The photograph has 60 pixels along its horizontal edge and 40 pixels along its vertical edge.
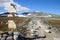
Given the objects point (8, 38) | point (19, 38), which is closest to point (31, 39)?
point (19, 38)

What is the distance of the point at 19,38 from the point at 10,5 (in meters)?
7.16

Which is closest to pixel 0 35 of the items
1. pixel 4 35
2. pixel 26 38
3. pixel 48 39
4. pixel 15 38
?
pixel 4 35

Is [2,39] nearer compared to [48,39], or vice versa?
[2,39]

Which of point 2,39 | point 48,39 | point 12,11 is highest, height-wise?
point 12,11

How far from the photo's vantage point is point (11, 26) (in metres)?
26.2

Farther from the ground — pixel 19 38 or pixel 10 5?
pixel 10 5

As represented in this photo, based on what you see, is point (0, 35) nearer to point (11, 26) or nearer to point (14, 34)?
point (14, 34)

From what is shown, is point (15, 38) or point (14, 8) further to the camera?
point (14, 8)

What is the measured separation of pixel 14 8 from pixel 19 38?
6129mm

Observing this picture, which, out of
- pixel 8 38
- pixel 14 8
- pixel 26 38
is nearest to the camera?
pixel 8 38

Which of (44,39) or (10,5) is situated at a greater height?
(10,5)

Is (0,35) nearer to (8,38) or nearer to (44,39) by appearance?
(8,38)

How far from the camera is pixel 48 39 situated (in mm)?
25859

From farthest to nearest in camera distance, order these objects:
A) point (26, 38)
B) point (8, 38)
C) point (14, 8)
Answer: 1. point (14, 8)
2. point (26, 38)
3. point (8, 38)
